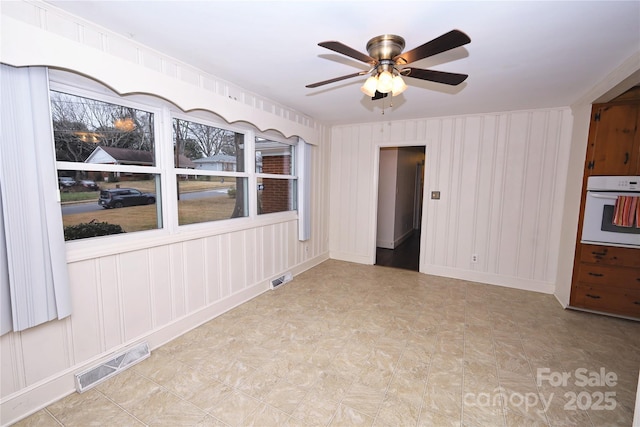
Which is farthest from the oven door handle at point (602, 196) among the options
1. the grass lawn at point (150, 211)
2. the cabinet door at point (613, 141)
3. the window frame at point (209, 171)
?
the grass lawn at point (150, 211)

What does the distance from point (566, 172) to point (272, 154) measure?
3787 millimetres

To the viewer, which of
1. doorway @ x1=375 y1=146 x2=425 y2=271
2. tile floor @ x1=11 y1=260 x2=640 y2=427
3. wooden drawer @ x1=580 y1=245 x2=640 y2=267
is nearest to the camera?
tile floor @ x1=11 y1=260 x2=640 y2=427

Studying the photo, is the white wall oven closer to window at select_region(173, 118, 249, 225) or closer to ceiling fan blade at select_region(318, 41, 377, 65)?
ceiling fan blade at select_region(318, 41, 377, 65)

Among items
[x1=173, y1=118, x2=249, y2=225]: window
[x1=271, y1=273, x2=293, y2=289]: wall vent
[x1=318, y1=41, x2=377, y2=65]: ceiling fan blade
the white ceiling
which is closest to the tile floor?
[x1=271, y1=273, x2=293, y2=289]: wall vent

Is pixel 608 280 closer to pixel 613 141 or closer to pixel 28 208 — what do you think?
pixel 613 141

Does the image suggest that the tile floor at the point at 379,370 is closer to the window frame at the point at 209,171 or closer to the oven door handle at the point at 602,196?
the window frame at the point at 209,171

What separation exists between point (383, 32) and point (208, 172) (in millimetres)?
1994

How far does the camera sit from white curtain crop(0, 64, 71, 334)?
4.89ft

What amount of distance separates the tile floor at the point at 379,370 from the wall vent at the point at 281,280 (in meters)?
0.37

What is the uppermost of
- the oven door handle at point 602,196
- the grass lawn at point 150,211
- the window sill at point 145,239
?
the oven door handle at point 602,196

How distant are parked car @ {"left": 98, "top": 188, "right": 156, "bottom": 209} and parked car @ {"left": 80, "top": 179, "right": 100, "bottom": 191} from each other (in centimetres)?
5

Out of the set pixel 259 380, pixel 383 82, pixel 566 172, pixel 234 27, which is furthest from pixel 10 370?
pixel 566 172

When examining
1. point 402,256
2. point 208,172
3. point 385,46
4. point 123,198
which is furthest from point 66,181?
point 402,256

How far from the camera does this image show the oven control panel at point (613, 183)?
270cm
